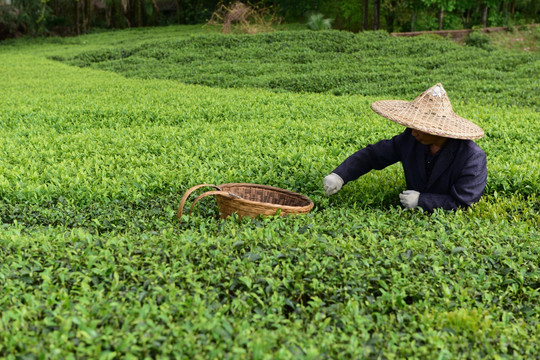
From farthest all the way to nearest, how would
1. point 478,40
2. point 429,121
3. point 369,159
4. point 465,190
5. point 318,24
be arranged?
point 318,24 < point 478,40 < point 369,159 < point 465,190 < point 429,121

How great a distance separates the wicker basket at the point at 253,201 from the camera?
3.83m

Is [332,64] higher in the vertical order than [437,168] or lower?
higher

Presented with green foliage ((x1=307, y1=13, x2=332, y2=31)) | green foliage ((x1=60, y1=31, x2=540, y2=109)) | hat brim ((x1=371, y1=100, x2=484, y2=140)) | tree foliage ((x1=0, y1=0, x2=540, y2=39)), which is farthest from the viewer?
green foliage ((x1=307, y1=13, x2=332, y2=31))

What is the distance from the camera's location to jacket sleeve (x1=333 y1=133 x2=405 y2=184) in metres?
4.28

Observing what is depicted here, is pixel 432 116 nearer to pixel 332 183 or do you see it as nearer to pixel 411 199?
pixel 411 199

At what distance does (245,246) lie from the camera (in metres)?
3.29

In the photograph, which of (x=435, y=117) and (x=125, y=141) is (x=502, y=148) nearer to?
(x=435, y=117)

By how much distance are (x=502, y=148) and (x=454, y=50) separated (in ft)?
30.9

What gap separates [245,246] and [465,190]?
1796 millimetres

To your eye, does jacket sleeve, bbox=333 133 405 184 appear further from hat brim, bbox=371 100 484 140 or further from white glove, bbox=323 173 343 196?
hat brim, bbox=371 100 484 140

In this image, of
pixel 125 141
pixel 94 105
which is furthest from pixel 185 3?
pixel 125 141

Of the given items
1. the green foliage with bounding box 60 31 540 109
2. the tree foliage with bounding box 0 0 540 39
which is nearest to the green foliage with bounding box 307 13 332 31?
the tree foliage with bounding box 0 0 540 39

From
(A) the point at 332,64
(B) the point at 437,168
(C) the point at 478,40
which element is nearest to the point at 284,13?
(C) the point at 478,40

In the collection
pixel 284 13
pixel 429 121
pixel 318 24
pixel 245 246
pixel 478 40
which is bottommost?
pixel 245 246
